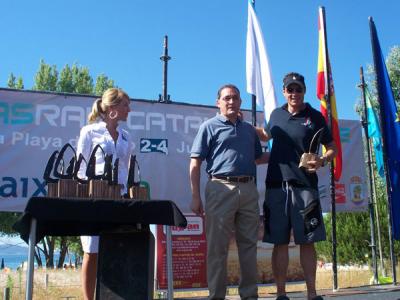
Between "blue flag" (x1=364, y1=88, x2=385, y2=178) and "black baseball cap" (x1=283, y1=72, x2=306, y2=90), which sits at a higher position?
"blue flag" (x1=364, y1=88, x2=385, y2=178)

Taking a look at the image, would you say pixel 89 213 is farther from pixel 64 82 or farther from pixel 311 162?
pixel 64 82

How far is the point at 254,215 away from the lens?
3375 millimetres

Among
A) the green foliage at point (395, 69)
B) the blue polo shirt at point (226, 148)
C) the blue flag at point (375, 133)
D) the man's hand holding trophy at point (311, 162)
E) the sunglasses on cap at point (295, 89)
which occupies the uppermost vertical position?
the green foliage at point (395, 69)

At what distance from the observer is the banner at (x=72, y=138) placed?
5.30 meters

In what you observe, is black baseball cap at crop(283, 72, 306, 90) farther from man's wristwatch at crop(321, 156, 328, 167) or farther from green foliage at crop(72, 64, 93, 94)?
green foliage at crop(72, 64, 93, 94)

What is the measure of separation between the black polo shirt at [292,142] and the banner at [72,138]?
219cm

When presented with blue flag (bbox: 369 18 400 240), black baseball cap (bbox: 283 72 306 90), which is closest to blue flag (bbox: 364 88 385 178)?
blue flag (bbox: 369 18 400 240)

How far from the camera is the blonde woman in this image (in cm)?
304

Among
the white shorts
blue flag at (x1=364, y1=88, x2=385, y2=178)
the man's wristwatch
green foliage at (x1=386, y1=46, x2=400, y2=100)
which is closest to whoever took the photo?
the white shorts

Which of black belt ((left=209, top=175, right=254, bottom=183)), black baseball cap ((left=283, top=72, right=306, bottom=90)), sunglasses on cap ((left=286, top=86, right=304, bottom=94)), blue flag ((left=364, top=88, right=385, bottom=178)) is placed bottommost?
black belt ((left=209, top=175, right=254, bottom=183))

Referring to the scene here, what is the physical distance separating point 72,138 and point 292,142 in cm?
307

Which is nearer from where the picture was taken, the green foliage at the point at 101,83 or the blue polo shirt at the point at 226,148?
the blue polo shirt at the point at 226,148

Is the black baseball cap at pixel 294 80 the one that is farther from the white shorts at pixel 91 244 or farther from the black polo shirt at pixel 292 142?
the white shorts at pixel 91 244

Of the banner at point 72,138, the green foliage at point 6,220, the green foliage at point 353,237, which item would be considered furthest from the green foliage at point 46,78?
the banner at point 72,138
